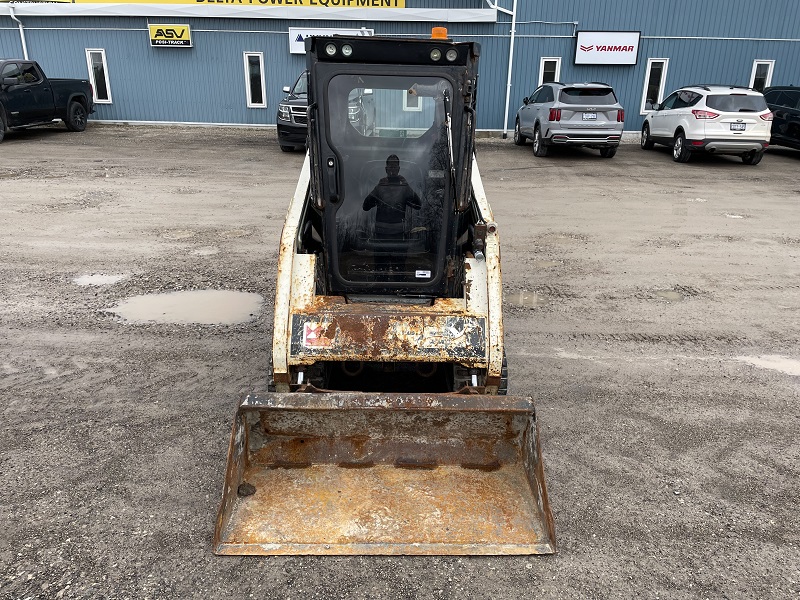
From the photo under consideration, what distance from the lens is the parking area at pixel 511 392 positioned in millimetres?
3074

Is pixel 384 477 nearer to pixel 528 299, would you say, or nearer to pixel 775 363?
pixel 528 299

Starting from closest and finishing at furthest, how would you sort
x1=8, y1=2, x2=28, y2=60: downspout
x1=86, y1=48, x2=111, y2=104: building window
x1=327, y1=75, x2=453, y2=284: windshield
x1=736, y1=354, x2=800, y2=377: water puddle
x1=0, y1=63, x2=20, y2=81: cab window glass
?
1. x1=327, y1=75, x2=453, y2=284: windshield
2. x1=736, y1=354, x2=800, y2=377: water puddle
3. x1=0, y1=63, x2=20, y2=81: cab window glass
4. x1=8, y1=2, x2=28, y2=60: downspout
5. x1=86, y1=48, x2=111, y2=104: building window

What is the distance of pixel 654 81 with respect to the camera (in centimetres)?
1953

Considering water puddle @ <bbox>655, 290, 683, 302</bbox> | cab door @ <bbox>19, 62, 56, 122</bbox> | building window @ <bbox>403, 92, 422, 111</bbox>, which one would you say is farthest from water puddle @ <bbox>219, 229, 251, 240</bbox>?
cab door @ <bbox>19, 62, 56, 122</bbox>

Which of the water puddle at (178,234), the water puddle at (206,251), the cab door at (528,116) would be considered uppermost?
the cab door at (528,116)

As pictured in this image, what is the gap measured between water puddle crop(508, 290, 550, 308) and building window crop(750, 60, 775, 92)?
1715 cm

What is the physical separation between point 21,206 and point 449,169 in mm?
8910

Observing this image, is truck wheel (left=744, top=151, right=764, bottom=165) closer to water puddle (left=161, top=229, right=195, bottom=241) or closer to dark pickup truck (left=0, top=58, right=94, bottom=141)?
water puddle (left=161, top=229, right=195, bottom=241)

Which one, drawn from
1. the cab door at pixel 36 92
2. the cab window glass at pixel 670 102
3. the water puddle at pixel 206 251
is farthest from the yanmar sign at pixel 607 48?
the cab door at pixel 36 92

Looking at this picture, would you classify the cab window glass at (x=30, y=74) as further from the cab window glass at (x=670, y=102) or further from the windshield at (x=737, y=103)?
Answer: the windshield at (x=737, y=103)

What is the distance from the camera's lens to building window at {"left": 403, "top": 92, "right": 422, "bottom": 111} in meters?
3.99

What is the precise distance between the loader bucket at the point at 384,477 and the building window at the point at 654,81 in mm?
18344

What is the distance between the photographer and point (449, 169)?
4.14m

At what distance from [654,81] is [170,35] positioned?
50.4ft
